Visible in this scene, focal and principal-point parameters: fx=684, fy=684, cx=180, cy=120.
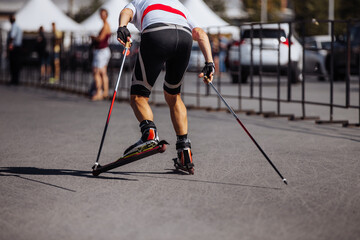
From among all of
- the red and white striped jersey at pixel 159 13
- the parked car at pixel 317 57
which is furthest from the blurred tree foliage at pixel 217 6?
the red and white striped jersey at pixel 159 13

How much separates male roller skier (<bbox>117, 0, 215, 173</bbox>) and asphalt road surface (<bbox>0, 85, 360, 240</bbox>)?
1.27 feet

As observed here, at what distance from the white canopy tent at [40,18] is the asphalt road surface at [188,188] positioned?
18.4m

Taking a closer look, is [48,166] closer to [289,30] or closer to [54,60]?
[289,30]

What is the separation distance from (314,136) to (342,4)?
4916 cm

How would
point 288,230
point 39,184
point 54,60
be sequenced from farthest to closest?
1. point 54,60
2. point 39,184
3. point 288,230

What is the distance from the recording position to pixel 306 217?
14.6ft

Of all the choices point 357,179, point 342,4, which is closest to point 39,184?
point 357,179

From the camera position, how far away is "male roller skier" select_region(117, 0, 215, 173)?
585 cm

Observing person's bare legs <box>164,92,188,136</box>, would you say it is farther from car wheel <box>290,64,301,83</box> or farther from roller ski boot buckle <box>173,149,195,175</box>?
car wheel <box>290,64,301,83</box>

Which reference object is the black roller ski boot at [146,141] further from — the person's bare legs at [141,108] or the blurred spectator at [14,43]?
the blurred spectator at [14,43]

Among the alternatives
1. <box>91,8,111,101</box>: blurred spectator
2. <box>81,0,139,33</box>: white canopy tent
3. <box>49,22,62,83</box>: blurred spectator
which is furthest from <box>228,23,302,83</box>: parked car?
<box>81,0,139,33</box>: white canopy tent

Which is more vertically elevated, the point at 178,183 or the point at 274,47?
the point at 274,47

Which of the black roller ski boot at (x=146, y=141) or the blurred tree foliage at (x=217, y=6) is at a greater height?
the blurred tree foliage at (x=217, y=6)

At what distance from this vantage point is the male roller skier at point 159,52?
585 cm
